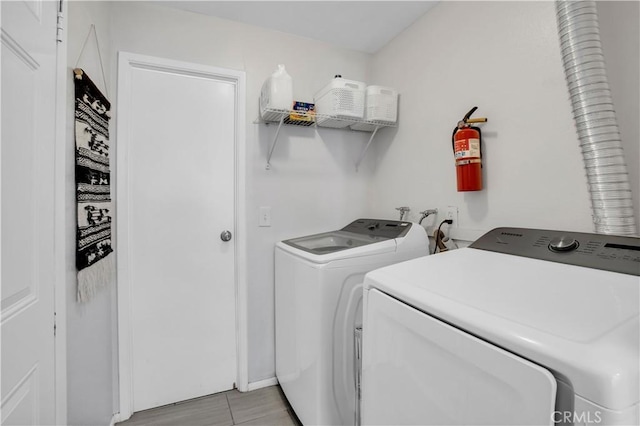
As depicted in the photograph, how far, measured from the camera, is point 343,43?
2.19 metres

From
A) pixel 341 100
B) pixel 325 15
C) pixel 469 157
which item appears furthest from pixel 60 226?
pixel 325 15

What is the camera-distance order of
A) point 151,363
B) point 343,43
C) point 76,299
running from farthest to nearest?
point 343,43
point 151,363
point 76,299

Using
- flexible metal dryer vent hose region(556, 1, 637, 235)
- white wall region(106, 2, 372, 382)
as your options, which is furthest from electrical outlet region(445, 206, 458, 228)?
white wall region(106, 2, 372, 382)

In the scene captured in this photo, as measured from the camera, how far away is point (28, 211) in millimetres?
839

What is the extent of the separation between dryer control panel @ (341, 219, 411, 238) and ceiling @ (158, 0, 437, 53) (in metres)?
1.33

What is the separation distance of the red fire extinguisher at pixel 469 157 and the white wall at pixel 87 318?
1.68 m

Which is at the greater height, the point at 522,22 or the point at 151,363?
the point at 522,22

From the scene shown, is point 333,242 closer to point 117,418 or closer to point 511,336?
point 511,336

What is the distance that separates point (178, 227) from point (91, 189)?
61 centimetres

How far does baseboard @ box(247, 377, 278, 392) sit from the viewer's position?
1.97 metres

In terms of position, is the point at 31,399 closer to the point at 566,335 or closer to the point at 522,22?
the point at 566,335

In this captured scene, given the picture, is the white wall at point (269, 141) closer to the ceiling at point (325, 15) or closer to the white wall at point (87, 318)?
the ceiling at point (325, 15)

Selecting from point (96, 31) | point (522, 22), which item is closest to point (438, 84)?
point (522, 22)

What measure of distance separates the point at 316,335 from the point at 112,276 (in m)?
1.21
